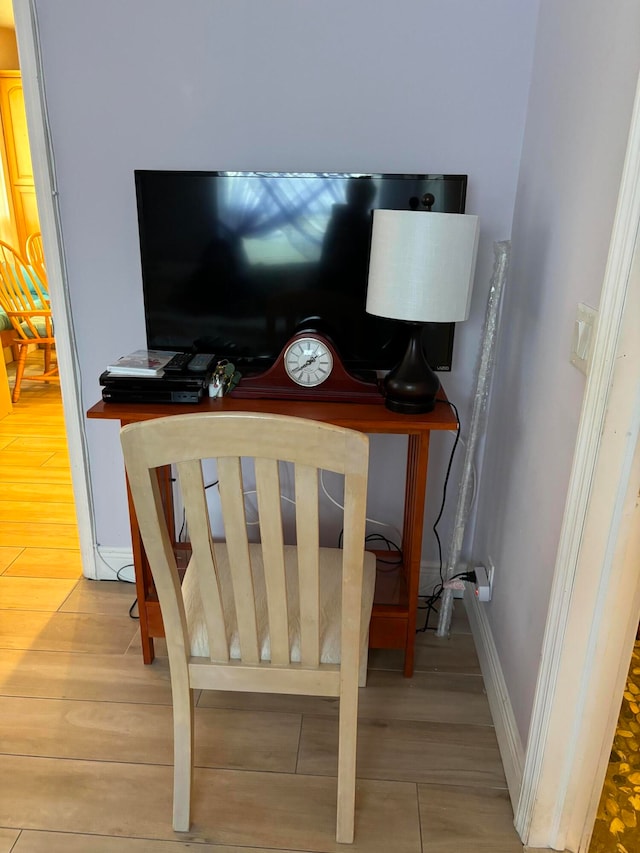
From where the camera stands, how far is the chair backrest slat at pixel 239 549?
111cm

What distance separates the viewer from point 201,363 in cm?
176

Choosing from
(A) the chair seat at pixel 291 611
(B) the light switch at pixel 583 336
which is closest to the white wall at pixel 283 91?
(B) the light switch at pixel 583 336

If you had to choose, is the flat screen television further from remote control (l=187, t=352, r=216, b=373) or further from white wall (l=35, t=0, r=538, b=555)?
white wall (l=35, t=0, r=538, b=555)

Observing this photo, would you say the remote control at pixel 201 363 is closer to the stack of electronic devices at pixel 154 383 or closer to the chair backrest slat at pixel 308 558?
the stack of electronic devices at pixel 154 383

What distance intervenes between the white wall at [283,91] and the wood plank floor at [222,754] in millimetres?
1256

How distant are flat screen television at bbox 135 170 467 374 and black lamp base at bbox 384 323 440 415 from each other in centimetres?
20

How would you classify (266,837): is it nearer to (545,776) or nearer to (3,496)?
(545,776)

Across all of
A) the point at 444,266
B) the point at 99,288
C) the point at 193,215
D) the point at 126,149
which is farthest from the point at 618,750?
the point at 126,149

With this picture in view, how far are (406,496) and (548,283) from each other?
A: 2.79 ft

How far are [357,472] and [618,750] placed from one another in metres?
1.21

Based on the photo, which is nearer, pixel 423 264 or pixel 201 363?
pixel 423 264

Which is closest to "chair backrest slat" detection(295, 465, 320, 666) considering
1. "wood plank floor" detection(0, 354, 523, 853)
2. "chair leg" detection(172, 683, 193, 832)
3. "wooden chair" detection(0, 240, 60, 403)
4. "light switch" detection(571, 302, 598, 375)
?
"chair leg" detection(172, 683, 193, 832)

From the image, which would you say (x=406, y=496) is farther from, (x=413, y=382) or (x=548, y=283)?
(x=548, y=283)

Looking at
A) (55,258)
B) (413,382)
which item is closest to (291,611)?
(413,382)
